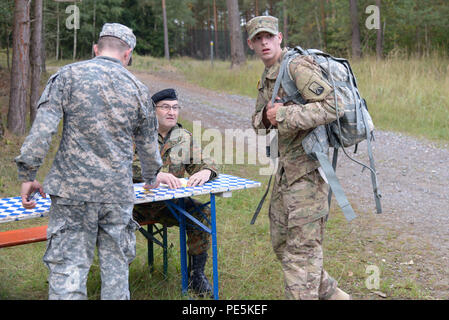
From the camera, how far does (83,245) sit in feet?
9.52

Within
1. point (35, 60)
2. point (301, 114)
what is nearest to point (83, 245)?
point (301, 114)

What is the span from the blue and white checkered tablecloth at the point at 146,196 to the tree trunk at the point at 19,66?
265 inches

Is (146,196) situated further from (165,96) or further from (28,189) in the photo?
(165,96)

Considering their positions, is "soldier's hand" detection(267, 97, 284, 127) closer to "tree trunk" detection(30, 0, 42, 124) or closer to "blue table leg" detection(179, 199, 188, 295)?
"blue table leg" detection(179, 199, 188, 295)

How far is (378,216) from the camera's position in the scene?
620cm

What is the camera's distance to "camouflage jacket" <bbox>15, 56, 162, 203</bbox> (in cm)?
277

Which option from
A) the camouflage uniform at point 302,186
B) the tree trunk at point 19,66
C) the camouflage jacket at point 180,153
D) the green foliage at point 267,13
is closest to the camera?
the camouflage uniform at point 302,186

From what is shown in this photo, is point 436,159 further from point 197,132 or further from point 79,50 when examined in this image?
point 79,50

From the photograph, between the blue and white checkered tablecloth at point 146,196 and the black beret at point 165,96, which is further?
the black beret at point 165,96

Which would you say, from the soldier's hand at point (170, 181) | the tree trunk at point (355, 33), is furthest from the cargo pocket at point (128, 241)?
the tree trunk at point (355, 33)

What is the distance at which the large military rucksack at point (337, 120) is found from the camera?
330cm

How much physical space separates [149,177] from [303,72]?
48.0 inches

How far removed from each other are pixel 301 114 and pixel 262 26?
2.28 feet

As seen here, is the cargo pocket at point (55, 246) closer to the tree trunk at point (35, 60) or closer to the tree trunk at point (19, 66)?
the tree trunk at point (19, 66)
